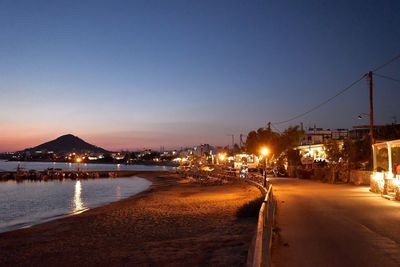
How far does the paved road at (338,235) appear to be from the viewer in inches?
368

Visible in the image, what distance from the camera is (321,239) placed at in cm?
1160

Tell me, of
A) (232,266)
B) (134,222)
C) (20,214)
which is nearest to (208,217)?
(134,222)

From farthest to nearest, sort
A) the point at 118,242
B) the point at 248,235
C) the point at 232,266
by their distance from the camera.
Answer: the point at 118,242, the point at 248,235, the point at 232,266

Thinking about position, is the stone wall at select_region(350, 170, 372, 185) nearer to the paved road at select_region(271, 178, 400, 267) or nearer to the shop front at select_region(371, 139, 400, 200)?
the shop front at select_region(371, 139, 400, 200)

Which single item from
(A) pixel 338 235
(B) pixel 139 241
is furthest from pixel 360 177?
(A) pixel 338 235

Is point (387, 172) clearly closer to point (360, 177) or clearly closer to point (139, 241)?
point (360, 177)

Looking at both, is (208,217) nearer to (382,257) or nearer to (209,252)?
(209,252)

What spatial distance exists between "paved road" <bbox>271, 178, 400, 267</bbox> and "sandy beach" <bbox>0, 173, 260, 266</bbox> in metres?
1.57

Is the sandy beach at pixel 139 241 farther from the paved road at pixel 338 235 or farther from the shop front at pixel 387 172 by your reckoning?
the shop front at pixel 387 172

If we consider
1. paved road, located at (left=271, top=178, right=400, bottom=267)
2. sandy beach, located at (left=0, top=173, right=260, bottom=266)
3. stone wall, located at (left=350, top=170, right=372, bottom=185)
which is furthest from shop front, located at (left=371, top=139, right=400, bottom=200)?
sandy beach, located at (left=0, top=173, right=260, bottom=266)

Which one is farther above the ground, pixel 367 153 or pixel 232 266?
pixel 367 153

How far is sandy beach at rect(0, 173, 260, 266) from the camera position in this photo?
13516 mm

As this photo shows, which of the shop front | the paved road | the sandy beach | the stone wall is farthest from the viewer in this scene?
the stone wall

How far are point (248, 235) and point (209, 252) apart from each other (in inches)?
108
